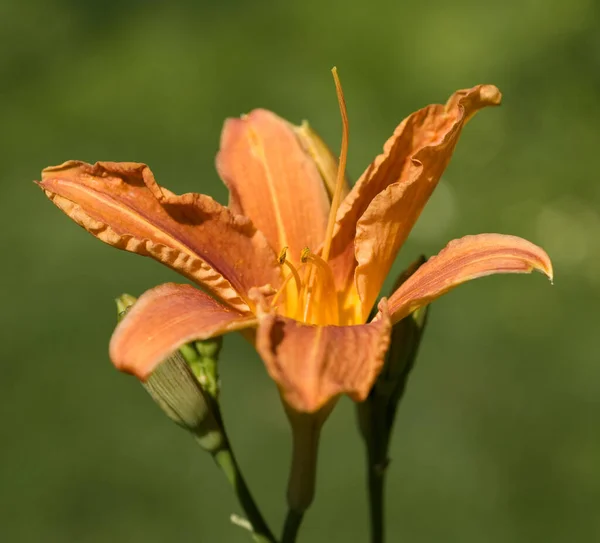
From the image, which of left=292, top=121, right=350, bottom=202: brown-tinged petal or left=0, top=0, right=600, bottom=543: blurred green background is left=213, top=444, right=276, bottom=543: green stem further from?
left=0, top=0, right=600, bottom=543: blurred green background

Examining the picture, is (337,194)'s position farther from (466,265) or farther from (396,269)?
(396,269)

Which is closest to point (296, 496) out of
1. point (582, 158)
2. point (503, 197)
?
point (503, 197)

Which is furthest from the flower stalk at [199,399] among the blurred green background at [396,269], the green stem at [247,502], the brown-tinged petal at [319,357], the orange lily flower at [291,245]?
the blurred green background at [396,269]

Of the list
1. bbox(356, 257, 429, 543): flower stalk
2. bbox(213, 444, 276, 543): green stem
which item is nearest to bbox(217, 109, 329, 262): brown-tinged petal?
bbox(356, 257, 429, 543): flower stalk

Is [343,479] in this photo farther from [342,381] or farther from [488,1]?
[488,1]

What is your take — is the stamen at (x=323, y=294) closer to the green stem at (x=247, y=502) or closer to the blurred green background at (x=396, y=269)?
the green stem at (x=247, y=502)

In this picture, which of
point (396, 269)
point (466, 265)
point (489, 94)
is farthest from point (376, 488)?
point (396, 269)
